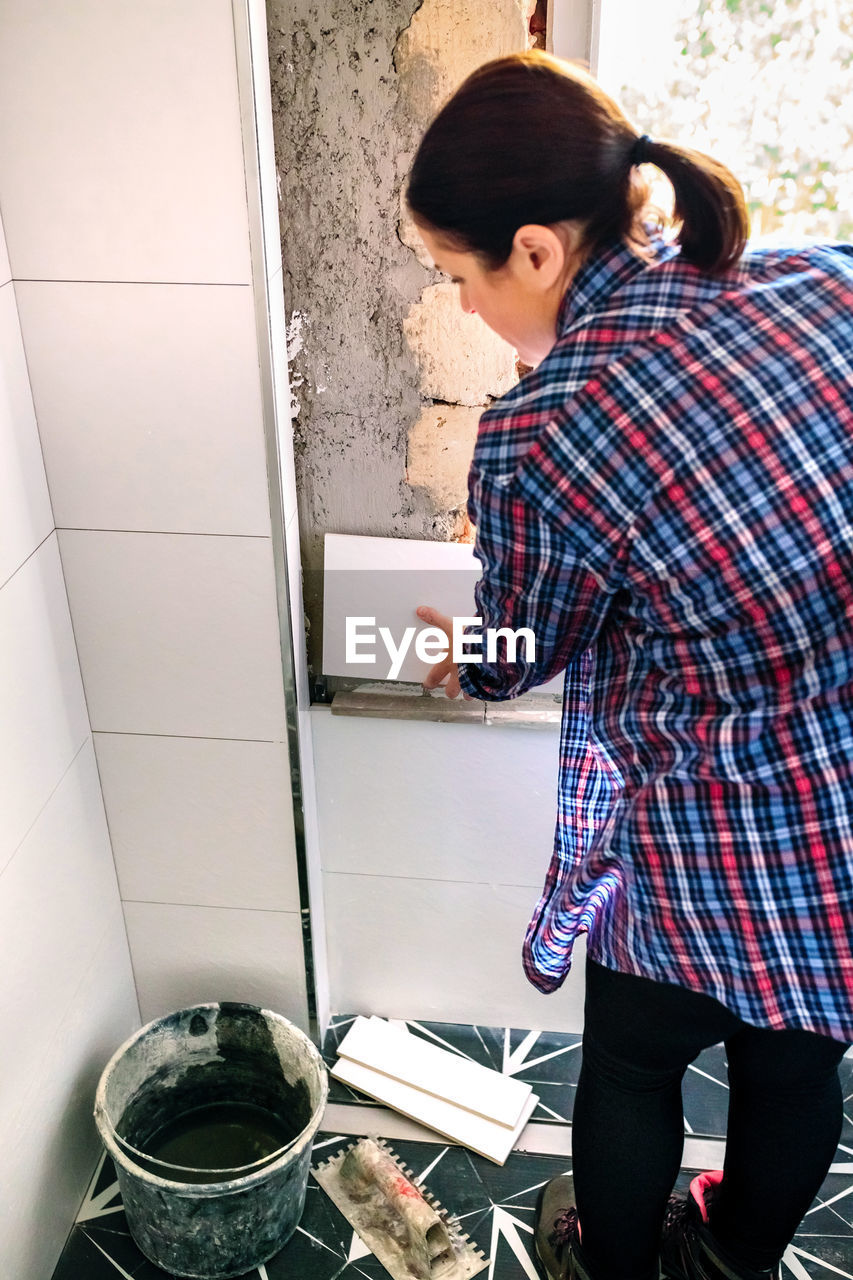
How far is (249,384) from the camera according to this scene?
3.97ft

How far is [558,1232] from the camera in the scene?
1.34 m

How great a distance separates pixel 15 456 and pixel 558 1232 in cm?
112

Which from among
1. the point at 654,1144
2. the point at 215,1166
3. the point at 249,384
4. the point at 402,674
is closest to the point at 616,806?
the point at 654,1144

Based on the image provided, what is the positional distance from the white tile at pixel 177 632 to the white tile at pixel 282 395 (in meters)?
0.08

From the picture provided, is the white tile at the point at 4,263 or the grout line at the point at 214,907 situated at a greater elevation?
the white tile at the point at 4,263

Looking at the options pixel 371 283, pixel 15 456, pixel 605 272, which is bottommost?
pixel 15 456

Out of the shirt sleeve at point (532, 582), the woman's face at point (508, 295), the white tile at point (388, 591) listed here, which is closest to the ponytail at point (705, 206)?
the woman's face at point (508, 295)

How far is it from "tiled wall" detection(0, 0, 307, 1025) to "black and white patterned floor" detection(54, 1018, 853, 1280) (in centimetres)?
34

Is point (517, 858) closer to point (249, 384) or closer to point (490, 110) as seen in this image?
point (249, 384)

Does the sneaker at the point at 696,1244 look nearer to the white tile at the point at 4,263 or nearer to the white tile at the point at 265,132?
the white tile at the point at 265,132

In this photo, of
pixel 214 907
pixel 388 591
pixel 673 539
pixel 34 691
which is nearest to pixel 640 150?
pixel 673 539

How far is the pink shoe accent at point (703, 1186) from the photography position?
129 centimetres

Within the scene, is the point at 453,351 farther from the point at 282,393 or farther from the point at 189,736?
the point at 189,736

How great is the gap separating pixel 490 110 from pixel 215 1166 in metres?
1.31
